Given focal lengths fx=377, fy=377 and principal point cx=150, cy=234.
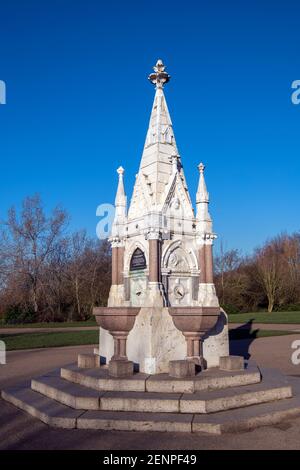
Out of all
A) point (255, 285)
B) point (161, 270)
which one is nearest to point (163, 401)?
point (161, 270)

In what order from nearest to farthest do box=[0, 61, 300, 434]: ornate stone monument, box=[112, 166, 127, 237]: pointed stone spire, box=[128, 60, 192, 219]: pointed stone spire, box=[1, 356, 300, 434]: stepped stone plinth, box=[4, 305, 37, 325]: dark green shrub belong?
box=[1, 356, 300, 434]: stepped stone plinth
box=[0, 61, 300, 434]: ornate stone monument
box=[128, 60, 192, 219]: pointed stone spire
box=[112, 166, 127, 237]: pointed stone spire
box=[4, 305, 37, 325]: dark green shrub

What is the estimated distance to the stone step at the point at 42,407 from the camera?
21.5 feet

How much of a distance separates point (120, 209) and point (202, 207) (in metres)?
2.53

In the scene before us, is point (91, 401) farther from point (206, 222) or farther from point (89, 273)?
point (89, 273)

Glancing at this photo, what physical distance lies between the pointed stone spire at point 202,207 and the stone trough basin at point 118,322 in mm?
3163

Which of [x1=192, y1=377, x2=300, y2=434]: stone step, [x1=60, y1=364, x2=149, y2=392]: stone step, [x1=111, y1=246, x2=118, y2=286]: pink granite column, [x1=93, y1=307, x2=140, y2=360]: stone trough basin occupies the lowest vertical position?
[x1=192, y1=377, x2=300, y2=434]: stone step

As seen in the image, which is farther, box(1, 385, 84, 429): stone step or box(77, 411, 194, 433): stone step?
box(1, 385, 84, 429): stone step

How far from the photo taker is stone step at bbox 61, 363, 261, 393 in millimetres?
7496

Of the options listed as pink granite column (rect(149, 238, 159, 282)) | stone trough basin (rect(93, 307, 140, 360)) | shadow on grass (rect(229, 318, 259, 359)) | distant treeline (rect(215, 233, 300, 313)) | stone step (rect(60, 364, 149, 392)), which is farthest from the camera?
distant treeline (rect(215, 233, 300, 313))

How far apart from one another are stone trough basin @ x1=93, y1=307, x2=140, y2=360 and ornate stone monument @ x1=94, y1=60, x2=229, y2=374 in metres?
0.02

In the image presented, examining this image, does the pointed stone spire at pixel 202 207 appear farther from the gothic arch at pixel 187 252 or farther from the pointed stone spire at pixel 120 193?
the pointed stone spire at pixel 120 193

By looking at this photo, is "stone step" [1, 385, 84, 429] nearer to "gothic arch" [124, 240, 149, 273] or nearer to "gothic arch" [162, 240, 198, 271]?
"gothic arch" [124, 240, 149, 273]

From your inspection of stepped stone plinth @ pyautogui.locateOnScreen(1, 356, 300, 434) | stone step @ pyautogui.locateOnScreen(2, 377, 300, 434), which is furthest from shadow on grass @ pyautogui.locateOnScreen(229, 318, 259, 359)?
stone step @ pyautogui.locateOnScreen(2, 377, 300, 434)
